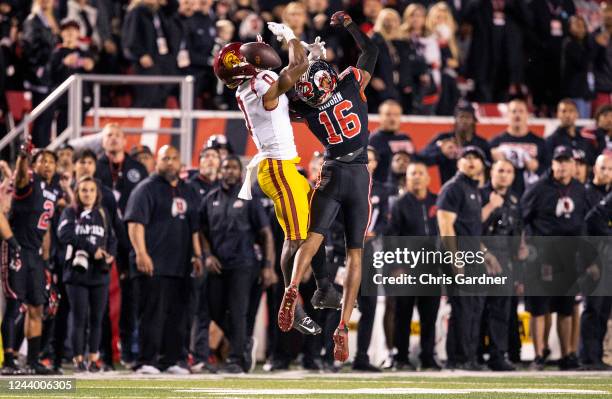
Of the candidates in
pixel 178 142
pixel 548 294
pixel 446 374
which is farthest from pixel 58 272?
pixel 548 294

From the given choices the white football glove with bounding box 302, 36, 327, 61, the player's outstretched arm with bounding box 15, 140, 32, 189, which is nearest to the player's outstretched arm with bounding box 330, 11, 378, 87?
the white football glove with bounding box 302, 36, 327, 61

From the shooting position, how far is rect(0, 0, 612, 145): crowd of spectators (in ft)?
55.7

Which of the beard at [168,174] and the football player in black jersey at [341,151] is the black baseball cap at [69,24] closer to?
the beard at [168,174]

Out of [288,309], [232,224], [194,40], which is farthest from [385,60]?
[288,309]

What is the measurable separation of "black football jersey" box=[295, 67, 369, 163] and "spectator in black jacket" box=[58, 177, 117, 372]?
12.0ft

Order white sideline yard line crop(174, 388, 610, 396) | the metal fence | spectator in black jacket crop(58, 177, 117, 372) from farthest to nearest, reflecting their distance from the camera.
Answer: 1. the metal fence
2. spectator in black jacket crop(58, 177, 117, 372)
3. white sideline yard line crop(174, 388, 610, 396)

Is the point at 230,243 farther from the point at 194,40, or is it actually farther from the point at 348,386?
the point at 194,40

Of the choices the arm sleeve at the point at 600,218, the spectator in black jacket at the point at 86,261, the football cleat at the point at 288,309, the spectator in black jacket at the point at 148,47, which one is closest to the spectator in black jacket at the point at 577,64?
the arm sleeve at the point at 600,218

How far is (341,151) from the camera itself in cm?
1097

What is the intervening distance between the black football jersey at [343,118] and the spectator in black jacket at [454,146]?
534cm

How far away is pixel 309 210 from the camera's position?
1096 centimetres

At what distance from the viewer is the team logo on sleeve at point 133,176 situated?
1523cm

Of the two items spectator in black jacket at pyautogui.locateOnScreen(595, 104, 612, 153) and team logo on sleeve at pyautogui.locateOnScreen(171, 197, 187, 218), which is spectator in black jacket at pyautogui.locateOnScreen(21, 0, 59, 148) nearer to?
team logo on sleeve at pyautogui.locateOnScreen(171, 197, 187, 218)

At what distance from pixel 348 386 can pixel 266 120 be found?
9.21ft
